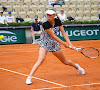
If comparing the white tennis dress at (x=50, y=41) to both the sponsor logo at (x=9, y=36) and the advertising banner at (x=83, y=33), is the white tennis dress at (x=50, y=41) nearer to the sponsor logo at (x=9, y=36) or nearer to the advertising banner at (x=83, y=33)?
the sponsor logo at (x=9, y=36)

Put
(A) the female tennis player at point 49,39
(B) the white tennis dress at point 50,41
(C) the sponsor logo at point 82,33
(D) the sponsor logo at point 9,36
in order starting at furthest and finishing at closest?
(C) the sponsor logo at point 82,33
(D) the sponsor logo at point 9,36
(B) the white tennis dress at point 50,41
(A) the female tennis player at point 49,39

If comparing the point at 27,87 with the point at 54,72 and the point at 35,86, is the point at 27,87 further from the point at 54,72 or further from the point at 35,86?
the point at 54,72

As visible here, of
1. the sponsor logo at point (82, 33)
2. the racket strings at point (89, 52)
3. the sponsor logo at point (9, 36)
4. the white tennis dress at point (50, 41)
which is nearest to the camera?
the white tennis dress at point (50, 41)

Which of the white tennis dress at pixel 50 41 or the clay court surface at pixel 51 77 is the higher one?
the white tennis dress at pixel 50 41

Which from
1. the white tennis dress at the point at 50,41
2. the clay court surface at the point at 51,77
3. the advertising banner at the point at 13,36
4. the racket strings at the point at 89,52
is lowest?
the advertising banner at the point at 13,36

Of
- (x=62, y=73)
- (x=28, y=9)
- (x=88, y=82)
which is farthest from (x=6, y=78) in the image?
(x=28, y=9)

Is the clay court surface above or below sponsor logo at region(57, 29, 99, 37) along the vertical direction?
above

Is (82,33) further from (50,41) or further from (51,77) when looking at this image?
(50,41)

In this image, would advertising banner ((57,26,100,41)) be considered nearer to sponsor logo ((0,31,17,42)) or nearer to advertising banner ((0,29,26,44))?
advertising banner ((0,29,26,44))

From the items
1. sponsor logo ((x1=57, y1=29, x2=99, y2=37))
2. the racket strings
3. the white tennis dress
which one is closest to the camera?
the white tennis dress

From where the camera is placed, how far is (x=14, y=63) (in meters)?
7.16

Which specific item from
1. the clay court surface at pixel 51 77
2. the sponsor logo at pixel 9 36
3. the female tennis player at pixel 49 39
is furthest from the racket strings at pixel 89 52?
the sponsor logo at pixel 9 36

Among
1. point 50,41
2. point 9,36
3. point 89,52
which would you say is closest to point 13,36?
point 9,36

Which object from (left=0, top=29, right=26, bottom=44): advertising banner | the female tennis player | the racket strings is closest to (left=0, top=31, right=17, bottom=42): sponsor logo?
(left=0, top=29, right=26, bottom=44): advertising banner
